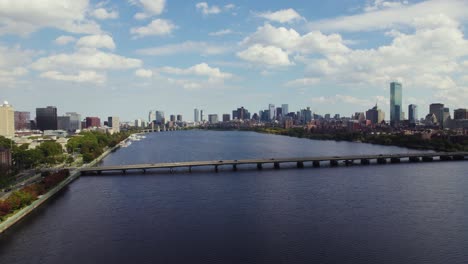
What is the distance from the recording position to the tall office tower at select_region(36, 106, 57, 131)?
630ft

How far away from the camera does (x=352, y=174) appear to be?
55688 mm

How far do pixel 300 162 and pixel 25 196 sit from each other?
42198 mm

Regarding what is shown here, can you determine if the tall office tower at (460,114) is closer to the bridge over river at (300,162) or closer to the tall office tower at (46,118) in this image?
the bridge over river at (300,162)

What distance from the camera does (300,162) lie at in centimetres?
6581

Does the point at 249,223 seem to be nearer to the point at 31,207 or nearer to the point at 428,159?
the point at 31,207

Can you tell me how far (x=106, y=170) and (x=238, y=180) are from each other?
21034mm

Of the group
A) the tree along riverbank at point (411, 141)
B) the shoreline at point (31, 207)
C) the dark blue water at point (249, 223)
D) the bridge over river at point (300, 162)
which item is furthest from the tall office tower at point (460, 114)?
the shoreline at point (31, 207)

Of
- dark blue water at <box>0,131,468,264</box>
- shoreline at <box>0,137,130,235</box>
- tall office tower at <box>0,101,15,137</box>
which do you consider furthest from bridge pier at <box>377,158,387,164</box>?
tall office tower at <box>0,101,15,137</box>

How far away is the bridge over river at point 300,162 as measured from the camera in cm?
5888

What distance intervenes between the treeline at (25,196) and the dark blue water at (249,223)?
64.7 inches

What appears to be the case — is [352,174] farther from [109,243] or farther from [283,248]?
[109,243]

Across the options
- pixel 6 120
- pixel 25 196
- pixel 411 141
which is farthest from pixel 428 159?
pixel 6 120

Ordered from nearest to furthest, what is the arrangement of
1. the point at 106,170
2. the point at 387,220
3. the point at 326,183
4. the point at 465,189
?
1. the point at 387,220
2. the point at 465,189
3. the point at 326,183
4. the point at 106,170

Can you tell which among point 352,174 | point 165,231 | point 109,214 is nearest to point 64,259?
point 165,231
